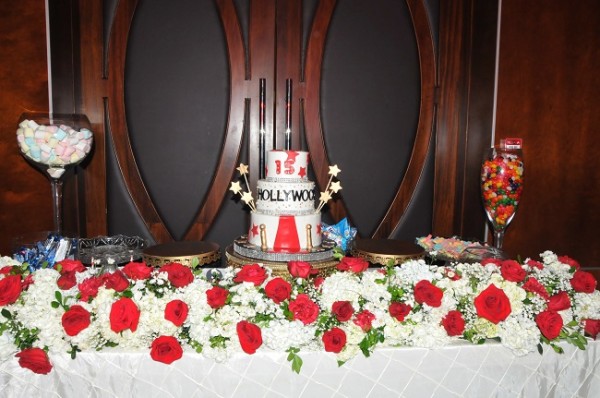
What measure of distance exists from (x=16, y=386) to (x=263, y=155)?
169 cm

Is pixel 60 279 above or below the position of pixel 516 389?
above

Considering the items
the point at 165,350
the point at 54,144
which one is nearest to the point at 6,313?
the point at 165,350

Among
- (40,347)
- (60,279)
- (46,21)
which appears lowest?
(40,347)

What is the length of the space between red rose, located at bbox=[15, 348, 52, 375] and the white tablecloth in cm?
5

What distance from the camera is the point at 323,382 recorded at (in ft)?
3.92

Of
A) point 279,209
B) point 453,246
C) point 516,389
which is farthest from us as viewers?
point 453,246

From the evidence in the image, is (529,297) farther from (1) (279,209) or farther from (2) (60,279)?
(2) (60,279)

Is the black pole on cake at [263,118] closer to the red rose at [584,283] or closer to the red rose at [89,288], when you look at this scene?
the red rose at [89,288]

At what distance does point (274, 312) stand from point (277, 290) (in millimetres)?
56

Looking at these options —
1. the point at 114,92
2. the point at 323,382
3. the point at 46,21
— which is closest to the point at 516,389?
the point at 323,382

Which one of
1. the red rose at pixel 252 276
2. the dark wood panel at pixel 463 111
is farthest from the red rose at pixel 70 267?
the dark wood panel at pixel 463 111

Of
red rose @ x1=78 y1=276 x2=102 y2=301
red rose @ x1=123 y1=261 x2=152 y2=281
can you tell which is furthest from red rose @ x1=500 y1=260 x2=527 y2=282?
red rose @ x1=78 y1=276 x2=102 y2=301

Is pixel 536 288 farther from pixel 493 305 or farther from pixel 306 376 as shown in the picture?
pixel 306 376

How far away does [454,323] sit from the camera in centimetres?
117
